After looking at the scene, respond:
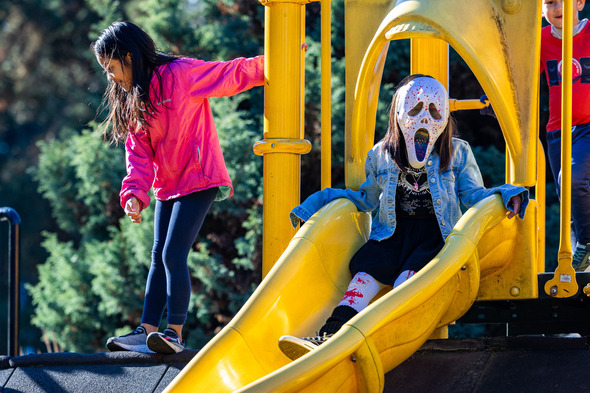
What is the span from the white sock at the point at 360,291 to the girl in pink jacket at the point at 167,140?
2.73ft

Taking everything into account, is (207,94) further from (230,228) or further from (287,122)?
(230,228)

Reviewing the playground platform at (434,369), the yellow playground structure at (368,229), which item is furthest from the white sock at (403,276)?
the playground platform at (434,369)

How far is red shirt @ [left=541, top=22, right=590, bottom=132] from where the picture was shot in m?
4.52

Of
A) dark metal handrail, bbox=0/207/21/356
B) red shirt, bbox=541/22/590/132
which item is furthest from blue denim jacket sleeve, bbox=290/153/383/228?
dark metal handrail, bbox=0/207/21/356

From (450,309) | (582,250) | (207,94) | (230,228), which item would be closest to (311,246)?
(450,309)

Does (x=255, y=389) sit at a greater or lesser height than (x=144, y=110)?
lesser

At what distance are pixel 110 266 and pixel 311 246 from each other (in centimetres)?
451

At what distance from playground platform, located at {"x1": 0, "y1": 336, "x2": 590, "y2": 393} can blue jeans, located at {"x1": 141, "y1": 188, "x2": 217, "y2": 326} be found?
10.4 inches

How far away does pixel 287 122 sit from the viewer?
169 inches

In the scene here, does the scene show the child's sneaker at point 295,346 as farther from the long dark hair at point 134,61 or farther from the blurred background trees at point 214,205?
the blurred background trees at point 214,205

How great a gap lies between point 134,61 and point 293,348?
1672mm

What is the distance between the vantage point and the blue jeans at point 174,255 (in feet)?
13.4

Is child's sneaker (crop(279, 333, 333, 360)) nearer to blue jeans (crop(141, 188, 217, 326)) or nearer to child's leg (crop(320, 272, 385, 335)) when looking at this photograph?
child's leg (crop(320, 272, 385, 335))

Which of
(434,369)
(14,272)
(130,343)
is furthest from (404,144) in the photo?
(14,272)
